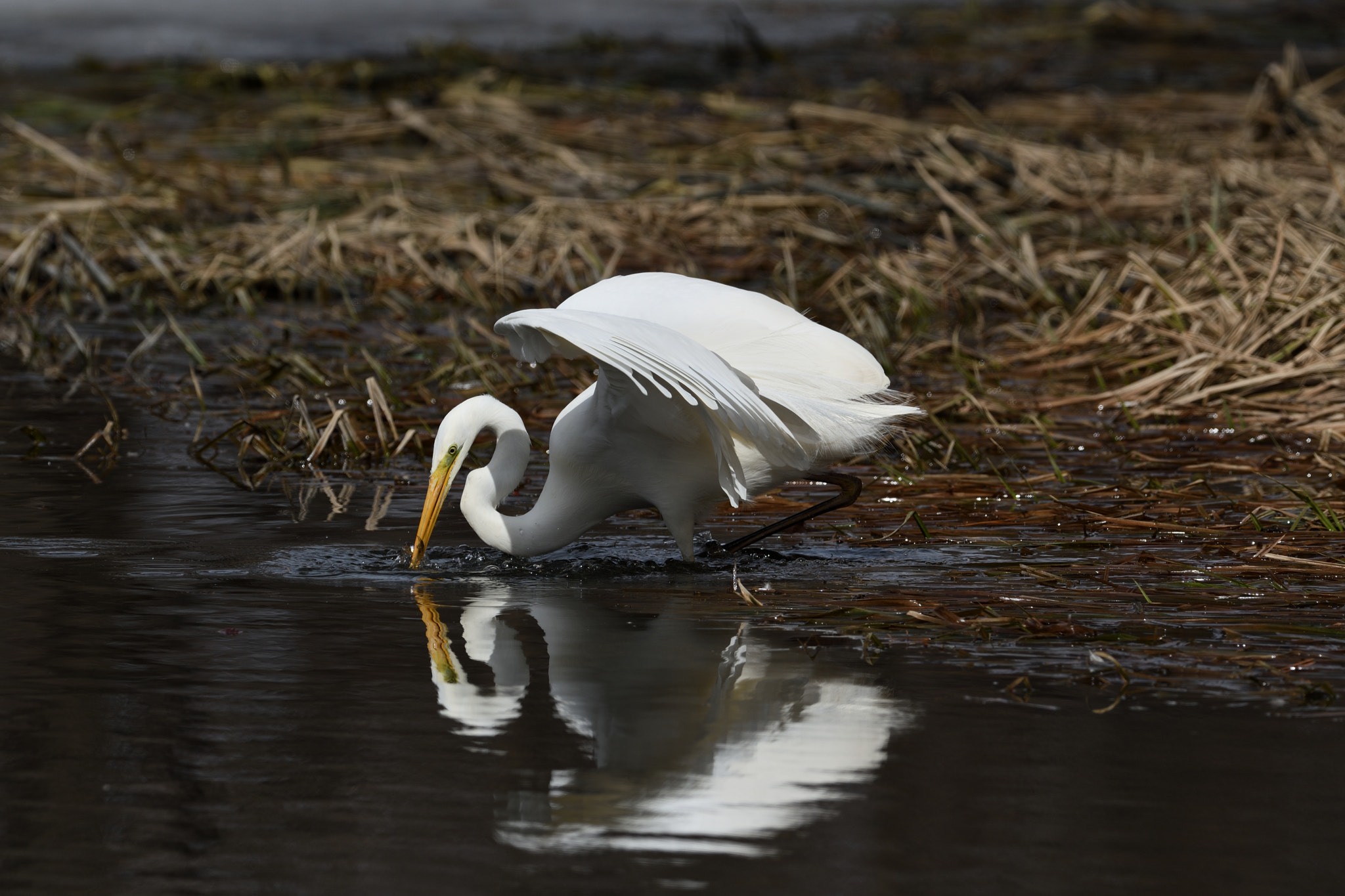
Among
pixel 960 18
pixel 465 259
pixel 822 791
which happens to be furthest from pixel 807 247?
pixel 960 18

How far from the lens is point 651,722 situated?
12.1 ft

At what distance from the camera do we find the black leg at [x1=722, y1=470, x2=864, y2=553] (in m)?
5.68

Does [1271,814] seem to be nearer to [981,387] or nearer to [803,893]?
[803,893]

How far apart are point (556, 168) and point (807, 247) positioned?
2.35 metres

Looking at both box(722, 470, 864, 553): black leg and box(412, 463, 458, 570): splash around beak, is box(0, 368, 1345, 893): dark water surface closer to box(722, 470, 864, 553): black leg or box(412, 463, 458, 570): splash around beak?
box(412, 463, 458, 570): splash around beak

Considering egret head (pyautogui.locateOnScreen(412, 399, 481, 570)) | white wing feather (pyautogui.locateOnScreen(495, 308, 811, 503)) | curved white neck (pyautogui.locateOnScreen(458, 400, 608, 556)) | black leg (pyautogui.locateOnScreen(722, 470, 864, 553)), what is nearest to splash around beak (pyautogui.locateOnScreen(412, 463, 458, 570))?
egret head (pyautogui.locateOnScreen(412, 399, 481, 570))

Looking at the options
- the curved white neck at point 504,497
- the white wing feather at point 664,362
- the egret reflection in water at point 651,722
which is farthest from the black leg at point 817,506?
the egret reflection in water at point 651,722

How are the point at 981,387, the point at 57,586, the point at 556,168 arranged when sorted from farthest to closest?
1. the point at 556,168
2. the point at 981,387
3. the point at 57,586

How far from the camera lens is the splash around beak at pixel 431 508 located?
16.8 feet

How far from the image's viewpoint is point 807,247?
36.4 feet

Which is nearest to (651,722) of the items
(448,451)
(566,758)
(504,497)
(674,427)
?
(566,758)

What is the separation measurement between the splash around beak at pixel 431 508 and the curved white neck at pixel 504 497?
10 cm

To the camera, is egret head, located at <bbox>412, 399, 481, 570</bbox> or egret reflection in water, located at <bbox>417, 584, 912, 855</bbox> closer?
egret reflection in water, located at <bbox>417, 584, 912, 855</bbox>

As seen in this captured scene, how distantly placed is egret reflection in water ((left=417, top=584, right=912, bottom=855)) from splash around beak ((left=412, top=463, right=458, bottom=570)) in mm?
355
